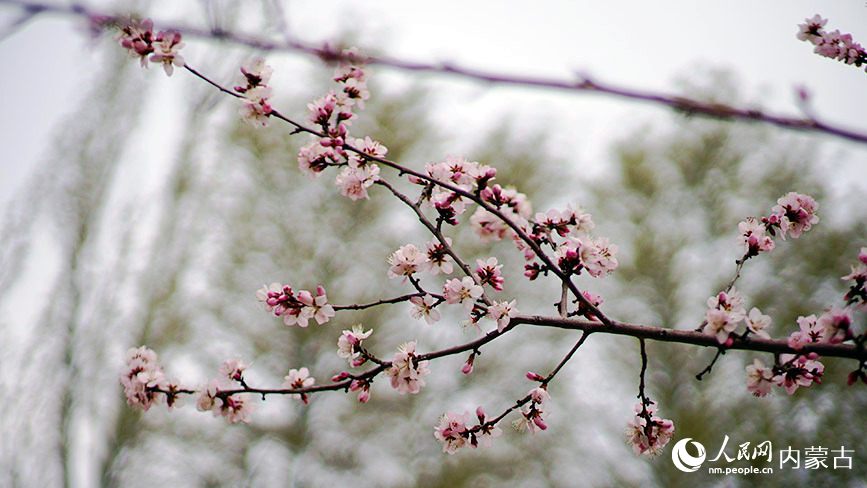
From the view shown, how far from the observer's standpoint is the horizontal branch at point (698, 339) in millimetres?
1196

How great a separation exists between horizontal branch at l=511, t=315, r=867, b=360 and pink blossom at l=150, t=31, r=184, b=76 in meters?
1.07

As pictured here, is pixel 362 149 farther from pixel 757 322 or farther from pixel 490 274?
pixel 757 322

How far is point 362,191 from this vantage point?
72.3 inches

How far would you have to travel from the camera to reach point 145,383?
5.88 ft

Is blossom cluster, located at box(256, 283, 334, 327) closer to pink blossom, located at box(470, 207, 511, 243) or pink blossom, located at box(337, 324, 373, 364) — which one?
pink blossom, located at box(337, 324, 373, 364)

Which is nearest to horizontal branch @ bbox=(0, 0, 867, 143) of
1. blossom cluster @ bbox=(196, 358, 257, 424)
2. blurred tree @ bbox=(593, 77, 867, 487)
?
blossom cluster @ bbox=(196, 358, 257, 424)

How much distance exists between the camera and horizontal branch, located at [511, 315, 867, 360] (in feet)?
3.92

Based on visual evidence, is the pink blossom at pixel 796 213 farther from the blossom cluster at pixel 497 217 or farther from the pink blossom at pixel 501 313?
the pink blossom at pixel 501 313

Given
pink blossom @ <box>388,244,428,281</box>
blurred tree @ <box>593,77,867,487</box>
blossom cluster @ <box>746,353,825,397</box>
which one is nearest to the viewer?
blossom cluster @ <box>746,353,825,397</box>

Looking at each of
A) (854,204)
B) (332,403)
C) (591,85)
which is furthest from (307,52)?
(854,204)

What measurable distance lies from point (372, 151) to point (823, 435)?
18.7ft

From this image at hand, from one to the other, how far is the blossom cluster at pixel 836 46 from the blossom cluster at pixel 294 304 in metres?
1.50

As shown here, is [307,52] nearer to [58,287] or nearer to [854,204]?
[58,287]

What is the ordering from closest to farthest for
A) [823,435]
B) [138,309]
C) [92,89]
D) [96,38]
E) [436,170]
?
1. [96,38]
2. [436,170]
3. [823,435]
4. [138,309]
5. [92,89]
